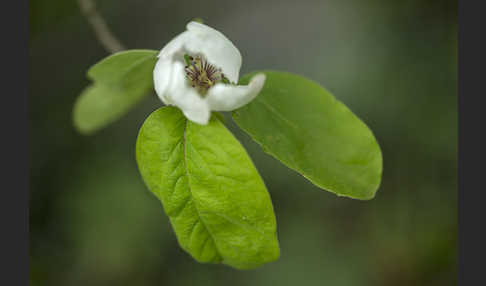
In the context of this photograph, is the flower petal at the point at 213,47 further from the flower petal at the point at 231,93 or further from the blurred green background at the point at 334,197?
the blurred green background at the point at 334,197

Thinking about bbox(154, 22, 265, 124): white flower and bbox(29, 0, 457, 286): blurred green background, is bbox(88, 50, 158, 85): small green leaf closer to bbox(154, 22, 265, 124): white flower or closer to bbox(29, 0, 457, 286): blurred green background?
bbox(154, 22, 265, 124): white flower

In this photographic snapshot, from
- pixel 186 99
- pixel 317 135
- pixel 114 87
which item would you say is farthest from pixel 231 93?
pixel 114 87

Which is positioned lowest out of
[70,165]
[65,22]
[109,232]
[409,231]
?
[409,231]

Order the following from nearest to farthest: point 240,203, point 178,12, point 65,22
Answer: point 240,203 → point 65,22 → point 178,12

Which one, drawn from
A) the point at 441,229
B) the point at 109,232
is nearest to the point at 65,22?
the point at 109,232

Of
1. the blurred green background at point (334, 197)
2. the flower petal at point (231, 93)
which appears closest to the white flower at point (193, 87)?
the flower petal at point (231, 93)

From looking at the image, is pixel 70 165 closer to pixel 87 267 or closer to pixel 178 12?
pixel 87 267
